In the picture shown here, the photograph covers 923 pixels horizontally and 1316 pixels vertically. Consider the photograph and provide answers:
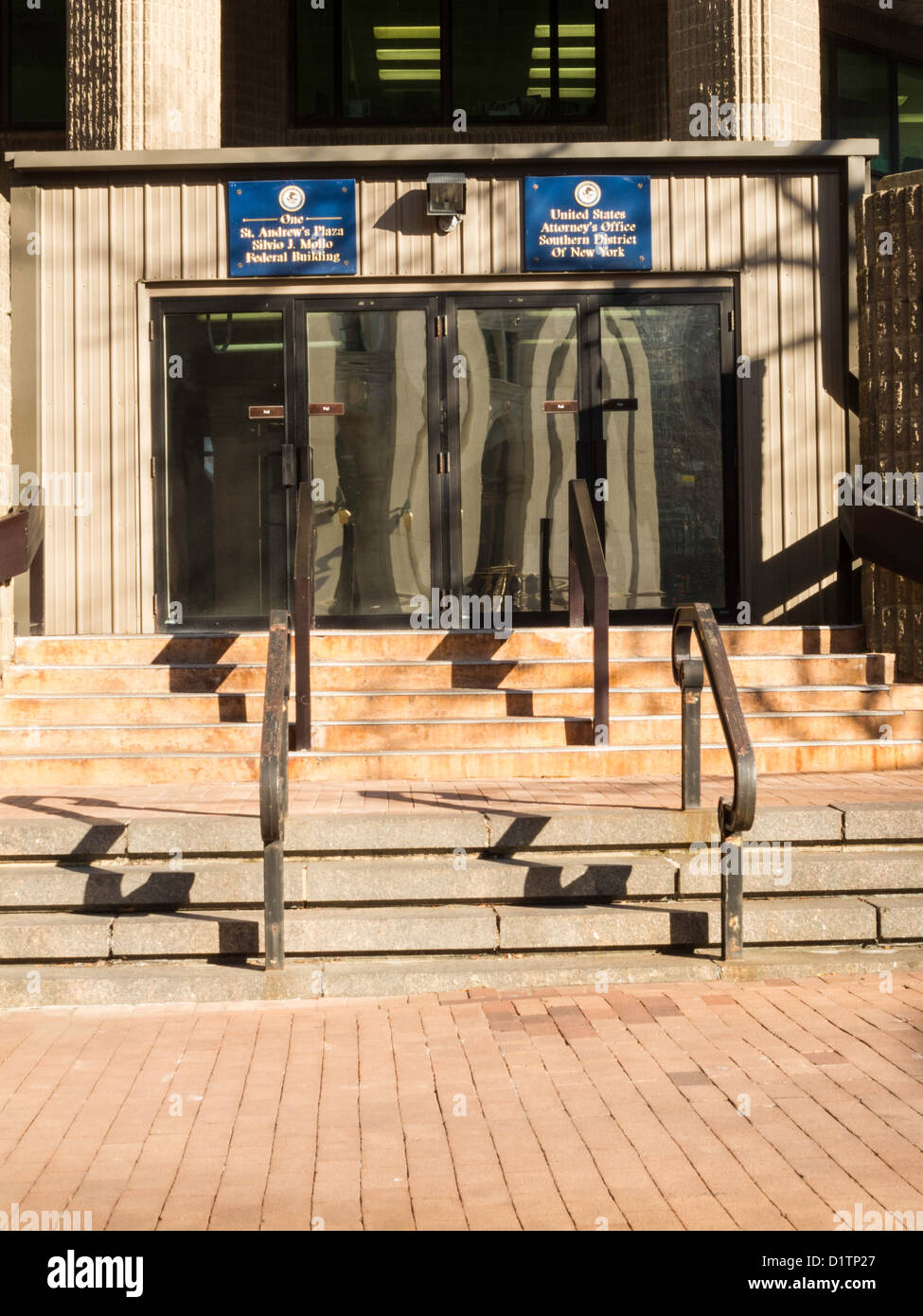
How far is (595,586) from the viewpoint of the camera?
744 centimetres

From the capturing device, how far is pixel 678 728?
786 centimetres

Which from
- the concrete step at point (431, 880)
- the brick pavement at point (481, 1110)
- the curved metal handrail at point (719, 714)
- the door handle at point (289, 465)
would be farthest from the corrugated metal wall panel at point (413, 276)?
the brick pavement at point (481, 1110)

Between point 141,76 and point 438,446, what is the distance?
3538 millimetres

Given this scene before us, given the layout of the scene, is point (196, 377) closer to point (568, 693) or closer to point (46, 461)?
point (46, 461)

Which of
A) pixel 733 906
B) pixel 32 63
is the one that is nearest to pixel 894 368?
pixel 733 906

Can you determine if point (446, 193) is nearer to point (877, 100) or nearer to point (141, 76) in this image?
point (141, 76)

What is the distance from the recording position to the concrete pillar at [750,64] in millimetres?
10094

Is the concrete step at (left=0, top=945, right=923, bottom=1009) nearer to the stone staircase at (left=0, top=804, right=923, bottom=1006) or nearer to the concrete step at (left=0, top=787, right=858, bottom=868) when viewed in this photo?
the stone staircase at (left=0, top=804, right=923, bottom=1006)

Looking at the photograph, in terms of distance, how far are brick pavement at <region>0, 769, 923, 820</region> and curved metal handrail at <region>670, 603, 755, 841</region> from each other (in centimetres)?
33

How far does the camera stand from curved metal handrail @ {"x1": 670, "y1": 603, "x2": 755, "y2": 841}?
537cm

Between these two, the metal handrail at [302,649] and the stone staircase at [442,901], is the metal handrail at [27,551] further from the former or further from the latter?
the stone staircase at [442,901]

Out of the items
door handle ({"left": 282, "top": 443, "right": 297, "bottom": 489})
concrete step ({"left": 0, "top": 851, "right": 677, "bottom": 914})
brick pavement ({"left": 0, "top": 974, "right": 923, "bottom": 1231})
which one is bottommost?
brick pavement ({"left": 0, "top": 974, "right": 923, "bottom": 1231})

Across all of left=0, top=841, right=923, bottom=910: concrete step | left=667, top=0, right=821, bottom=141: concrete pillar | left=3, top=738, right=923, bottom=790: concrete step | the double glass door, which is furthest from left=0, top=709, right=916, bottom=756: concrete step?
left=667, top=0, right=821, bottom=141: concrete pillar
